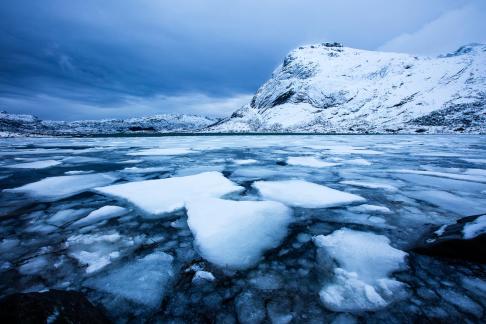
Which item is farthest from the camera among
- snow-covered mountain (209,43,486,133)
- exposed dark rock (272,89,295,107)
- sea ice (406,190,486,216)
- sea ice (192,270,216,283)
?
exposed dark rock (272,89,295,107)

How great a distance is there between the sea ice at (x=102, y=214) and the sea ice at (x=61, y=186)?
78 centimetres

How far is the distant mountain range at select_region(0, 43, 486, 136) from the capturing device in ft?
103

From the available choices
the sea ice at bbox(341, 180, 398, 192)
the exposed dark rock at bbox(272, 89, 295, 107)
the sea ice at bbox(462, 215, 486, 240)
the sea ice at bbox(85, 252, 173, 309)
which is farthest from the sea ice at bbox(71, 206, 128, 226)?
the exposed dark rock at bbox(272, 89, 295, 107)

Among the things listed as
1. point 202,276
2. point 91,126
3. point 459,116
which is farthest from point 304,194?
point 91,126

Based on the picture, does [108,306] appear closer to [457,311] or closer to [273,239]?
[273,239]

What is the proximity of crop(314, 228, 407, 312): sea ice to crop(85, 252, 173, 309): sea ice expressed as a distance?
0.72 m

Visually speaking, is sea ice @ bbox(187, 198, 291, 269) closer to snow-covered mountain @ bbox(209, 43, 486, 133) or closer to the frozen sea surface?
the frozen sea surface

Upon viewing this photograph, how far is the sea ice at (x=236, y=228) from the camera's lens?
1385mm

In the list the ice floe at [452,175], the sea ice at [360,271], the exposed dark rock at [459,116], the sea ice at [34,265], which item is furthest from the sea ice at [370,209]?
the exposed dark rock at [459,116]

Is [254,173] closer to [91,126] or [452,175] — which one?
[452,175]

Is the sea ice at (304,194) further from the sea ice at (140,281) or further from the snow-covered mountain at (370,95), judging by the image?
the snow-covered mountain at (370,95)

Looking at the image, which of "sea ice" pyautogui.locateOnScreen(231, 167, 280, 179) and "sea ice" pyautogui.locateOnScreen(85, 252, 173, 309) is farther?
"sea ice" pyautogui.locateOnScreen(231, 167, 280, 179)

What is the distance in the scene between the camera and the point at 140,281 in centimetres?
118

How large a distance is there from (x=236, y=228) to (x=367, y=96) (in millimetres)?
55499
